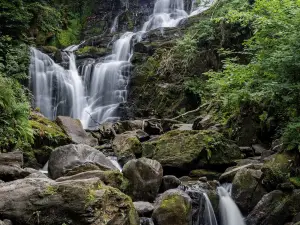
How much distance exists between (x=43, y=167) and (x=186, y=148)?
4.09m

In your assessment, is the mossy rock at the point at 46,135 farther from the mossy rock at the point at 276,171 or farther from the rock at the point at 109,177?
the mossy rock at the point at 276,171

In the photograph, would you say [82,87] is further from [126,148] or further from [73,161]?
[73,161]

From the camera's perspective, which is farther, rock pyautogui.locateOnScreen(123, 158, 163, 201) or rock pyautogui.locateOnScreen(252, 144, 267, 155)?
rock pyautogui.locateOnScreen(252, 144, 267, 155)

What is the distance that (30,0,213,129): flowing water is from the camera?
18531 mm

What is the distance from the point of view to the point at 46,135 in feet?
37.2

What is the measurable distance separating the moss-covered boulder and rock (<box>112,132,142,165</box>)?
45cm

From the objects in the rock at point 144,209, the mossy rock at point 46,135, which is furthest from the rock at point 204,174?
the mossy rock at point 46,135

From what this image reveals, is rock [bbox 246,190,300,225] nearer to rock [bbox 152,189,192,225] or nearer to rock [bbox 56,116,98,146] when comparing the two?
rock [bbox 152,189,192,225]

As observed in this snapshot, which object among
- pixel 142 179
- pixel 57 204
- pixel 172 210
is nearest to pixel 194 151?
pixel 142 179

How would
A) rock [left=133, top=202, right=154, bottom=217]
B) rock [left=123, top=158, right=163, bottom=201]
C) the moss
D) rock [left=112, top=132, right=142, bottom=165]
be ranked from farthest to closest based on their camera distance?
1. rock [left=112, top=132, right=142, bottom=165]
2. rock [left=123, top=158, right=163, bottom=201]
3. the moss
4. rock [left=133, top=202, right=154, bottom=217]

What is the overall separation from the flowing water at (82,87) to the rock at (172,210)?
1089cm

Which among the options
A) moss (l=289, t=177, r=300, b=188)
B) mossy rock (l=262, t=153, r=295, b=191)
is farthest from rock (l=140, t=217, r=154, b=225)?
moss (l=289, t=177, r=300, b=188)

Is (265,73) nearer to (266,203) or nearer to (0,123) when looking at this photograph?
(266,203)

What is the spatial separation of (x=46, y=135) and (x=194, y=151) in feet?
15.1
